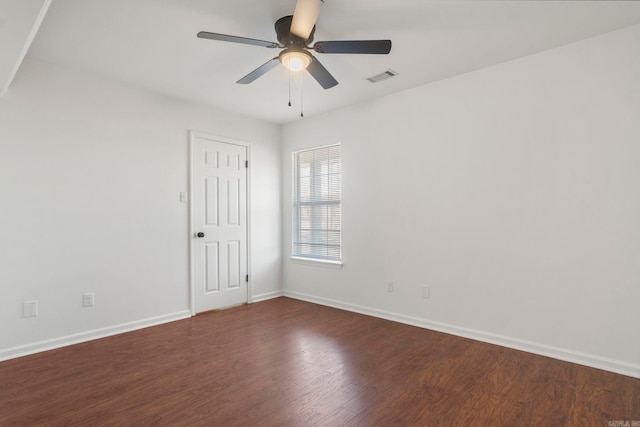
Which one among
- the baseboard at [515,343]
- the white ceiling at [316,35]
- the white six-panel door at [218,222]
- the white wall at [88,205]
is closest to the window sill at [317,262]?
the baseboard at [515,343]

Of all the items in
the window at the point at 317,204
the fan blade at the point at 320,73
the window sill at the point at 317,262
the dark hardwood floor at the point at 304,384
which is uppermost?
the fan blade at the point at 320,73

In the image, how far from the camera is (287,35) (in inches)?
92.3

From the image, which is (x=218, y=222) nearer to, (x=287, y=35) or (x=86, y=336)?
(x=86, y=336)

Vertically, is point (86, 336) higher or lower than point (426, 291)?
lower

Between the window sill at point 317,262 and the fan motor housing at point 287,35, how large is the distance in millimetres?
2733

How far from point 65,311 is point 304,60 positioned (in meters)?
3.10

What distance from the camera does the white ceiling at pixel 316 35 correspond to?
2248 mm

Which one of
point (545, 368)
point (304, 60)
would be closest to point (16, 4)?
point (304, 60)

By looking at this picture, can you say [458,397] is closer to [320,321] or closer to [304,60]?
[320,321]

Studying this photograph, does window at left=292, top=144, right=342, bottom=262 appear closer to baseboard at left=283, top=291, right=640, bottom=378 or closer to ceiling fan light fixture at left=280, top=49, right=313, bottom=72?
baseboard at left=283, top=291, right=640, bottom=378

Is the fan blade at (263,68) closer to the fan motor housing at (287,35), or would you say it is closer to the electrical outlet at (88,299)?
the fan motor housing at (287,35)

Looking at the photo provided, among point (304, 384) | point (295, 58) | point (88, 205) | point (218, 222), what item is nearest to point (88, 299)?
point (88, 205)

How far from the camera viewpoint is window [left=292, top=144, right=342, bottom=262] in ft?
14.6

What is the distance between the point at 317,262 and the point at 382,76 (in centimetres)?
248
